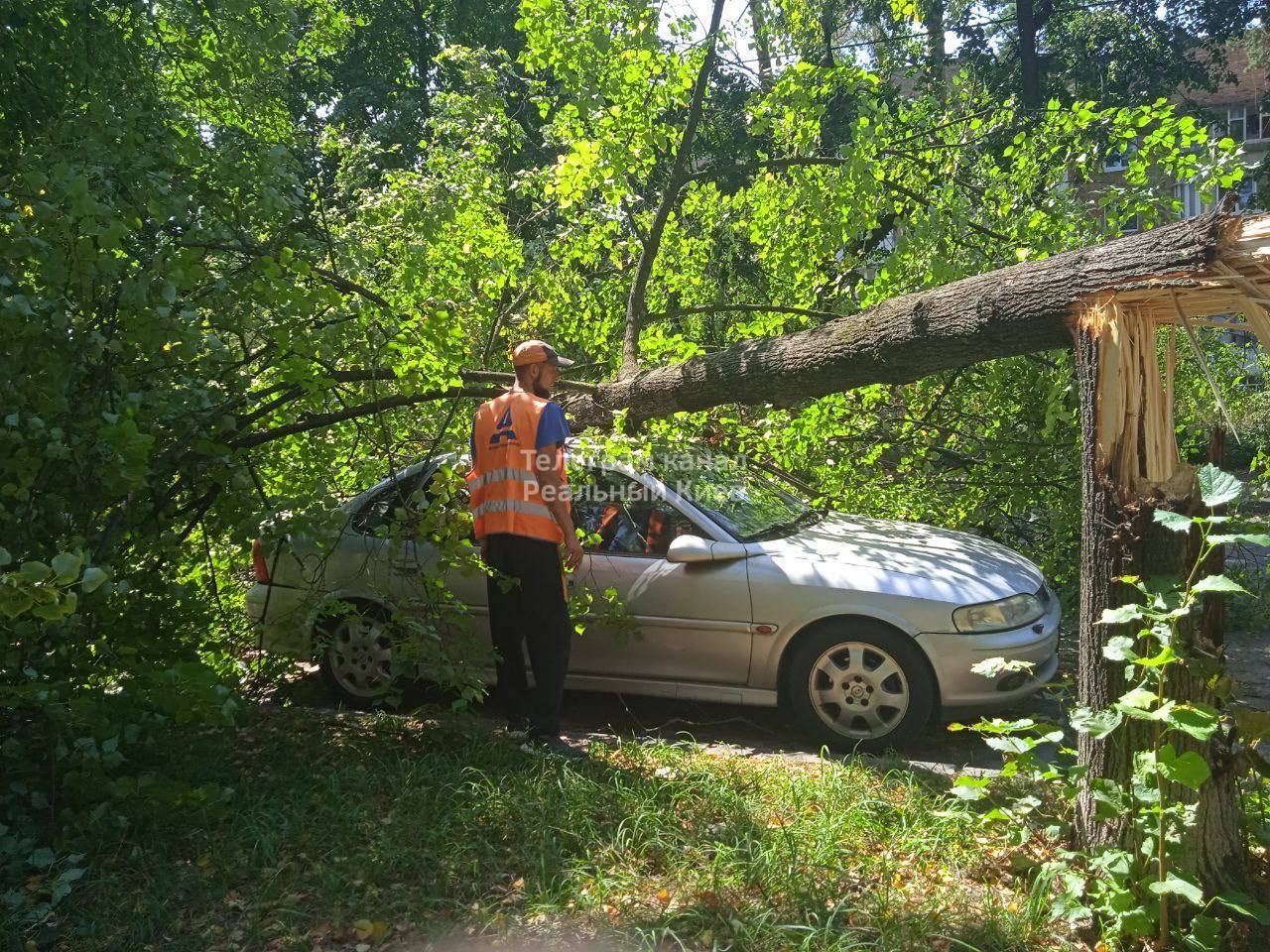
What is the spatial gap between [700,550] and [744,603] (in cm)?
35

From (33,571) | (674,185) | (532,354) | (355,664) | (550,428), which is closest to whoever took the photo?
(33,571)

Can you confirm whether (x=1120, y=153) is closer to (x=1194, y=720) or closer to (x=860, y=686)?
(x=860, y=686)

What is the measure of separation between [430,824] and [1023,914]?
6.82 ft

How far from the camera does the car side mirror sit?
5.23m

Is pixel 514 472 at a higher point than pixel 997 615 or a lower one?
higher

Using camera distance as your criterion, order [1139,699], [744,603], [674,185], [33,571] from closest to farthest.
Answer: [33,571]
[1139,699]
[744,603]
[674,185]

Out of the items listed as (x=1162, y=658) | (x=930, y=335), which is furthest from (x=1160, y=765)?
(x=930, y=335)

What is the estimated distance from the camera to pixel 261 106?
29.6 feet

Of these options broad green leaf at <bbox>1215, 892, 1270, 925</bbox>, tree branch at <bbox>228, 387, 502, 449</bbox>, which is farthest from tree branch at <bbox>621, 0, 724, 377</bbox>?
broad green leaf at <bbox>1215, 892, 1270, 925</bbox>

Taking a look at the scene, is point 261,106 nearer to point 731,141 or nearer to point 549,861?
point 549,861

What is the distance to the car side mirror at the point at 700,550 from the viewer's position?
523cm

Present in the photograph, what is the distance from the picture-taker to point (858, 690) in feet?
16.4

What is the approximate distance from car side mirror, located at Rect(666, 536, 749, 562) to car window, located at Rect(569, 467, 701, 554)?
0.12 m

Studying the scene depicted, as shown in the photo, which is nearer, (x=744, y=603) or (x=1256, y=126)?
(x=744, y=603)
